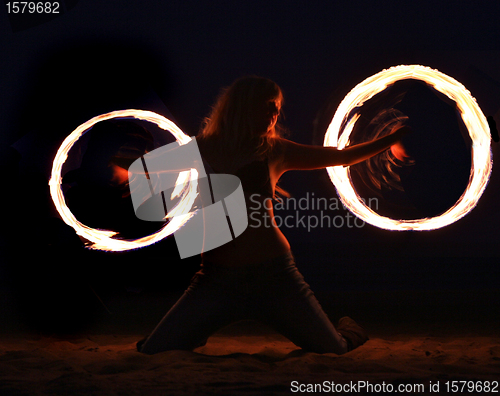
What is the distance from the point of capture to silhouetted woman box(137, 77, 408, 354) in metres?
2.55

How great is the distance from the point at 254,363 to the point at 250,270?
0.54 meters

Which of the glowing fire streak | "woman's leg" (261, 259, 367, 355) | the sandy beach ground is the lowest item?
the sandy beach ground

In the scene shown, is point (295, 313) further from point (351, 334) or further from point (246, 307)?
point (351, 334)

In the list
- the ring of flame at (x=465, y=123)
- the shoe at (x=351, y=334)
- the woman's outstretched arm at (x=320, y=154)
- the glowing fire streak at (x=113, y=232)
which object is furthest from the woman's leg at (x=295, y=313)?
the glowing fire streak at (x=113, y=232)

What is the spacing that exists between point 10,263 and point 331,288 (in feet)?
12.8

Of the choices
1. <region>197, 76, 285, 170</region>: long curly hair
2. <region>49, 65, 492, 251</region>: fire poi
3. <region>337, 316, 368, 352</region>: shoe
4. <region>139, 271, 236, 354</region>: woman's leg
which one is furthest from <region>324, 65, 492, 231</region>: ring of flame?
<region>139, 271, 236, 354</region>: woman's leg

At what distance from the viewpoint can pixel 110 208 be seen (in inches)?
177

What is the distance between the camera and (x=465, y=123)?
3656 mm

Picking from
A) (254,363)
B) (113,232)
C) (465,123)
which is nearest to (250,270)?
(254,363)

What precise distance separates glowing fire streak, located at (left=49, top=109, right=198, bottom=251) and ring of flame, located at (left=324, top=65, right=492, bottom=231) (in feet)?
4.02

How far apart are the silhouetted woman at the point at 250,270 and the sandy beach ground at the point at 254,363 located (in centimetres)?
13

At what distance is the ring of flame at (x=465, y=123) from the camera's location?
3512mm

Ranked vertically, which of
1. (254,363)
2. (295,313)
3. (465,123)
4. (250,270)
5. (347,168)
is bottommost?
(254,363)

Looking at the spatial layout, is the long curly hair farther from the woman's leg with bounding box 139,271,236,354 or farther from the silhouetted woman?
the woman's leg with bounding box 139,271,236,354
